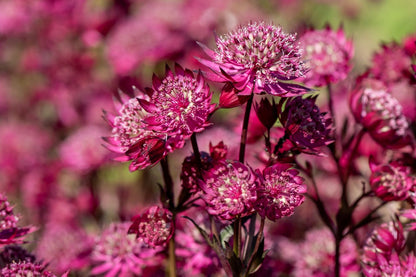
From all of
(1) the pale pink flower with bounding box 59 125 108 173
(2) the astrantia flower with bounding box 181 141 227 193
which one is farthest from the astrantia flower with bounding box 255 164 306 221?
(1) the pale pink flower with bounding box 59 125 108 173

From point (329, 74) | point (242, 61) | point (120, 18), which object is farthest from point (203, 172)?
point (120, 18)

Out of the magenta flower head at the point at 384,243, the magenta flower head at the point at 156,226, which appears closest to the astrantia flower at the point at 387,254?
A: the magenta flower head at the point at 384,243

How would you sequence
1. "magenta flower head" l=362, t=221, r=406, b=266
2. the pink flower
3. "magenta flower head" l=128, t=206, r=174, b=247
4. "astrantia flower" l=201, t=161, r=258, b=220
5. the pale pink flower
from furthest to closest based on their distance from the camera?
the pale pink flower, the pink flower, "magenta flower head" l=362, t=221, r=406, b=266, "magenta flower head" l=128, t=206, r=174, b=247, "astrantia flower" l=201, t=161, r=258, b=220

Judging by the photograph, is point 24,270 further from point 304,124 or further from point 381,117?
point 381,117

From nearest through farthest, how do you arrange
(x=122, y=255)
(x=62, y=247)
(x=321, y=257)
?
(x=122, y=255), (x=321, y=257), (x=62, y=247)

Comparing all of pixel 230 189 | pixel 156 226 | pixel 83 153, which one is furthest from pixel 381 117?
pixel 83 153

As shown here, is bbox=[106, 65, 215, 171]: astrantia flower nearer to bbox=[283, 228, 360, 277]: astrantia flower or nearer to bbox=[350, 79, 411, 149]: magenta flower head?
bbox=[350, 79, 411, 149]: magenta flower head

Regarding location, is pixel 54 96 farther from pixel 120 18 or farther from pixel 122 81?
pixel 120 18
